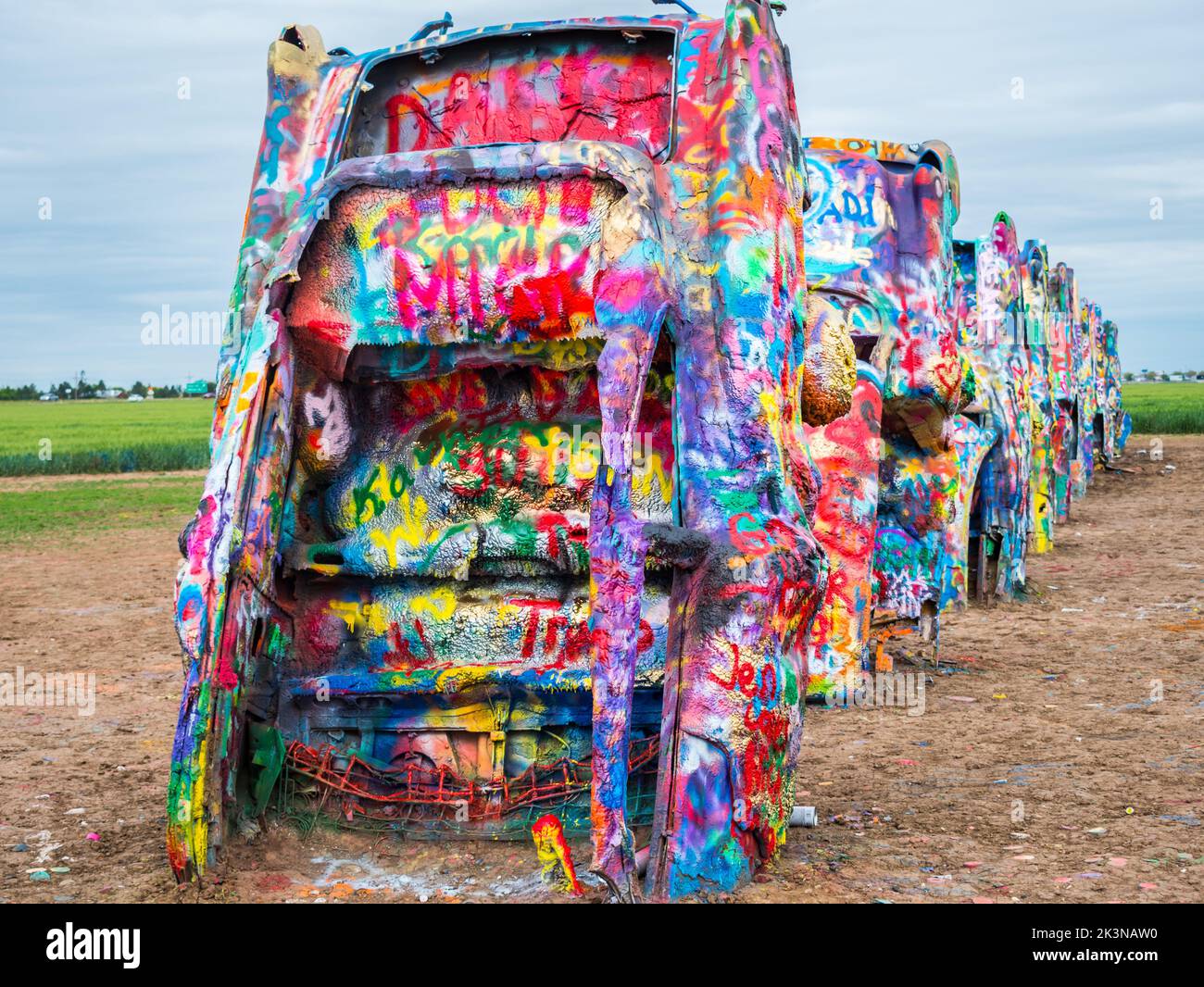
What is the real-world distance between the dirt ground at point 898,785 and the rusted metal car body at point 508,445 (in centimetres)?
30

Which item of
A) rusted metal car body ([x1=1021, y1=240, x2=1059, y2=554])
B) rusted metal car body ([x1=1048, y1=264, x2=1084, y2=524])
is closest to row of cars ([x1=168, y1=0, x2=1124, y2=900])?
rusted metal car body ([x1=1021, y1=240, x2=1059, y2=554])

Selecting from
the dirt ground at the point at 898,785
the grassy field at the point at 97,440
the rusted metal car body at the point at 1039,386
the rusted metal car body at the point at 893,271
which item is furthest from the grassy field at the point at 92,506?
the rusted metal car body at the point at 893,271

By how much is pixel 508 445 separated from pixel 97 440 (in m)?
43.8

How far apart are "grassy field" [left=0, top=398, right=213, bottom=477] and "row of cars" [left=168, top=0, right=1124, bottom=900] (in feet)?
43.9

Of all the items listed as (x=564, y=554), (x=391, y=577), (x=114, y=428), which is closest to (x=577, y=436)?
(x=564, y=554)

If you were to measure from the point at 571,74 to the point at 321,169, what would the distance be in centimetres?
113

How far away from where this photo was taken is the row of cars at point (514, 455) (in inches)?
201

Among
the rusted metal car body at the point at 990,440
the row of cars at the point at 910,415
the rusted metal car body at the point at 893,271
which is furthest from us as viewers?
the rusted metal car body at the point at 990,440

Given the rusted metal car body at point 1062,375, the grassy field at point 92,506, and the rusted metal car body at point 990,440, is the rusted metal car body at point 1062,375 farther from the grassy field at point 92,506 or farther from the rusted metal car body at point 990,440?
the grassy field at point 92,506

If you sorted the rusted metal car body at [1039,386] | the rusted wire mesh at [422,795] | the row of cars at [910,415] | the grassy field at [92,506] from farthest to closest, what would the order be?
the grassy field at [92,506]
the rusted metal car body at [1039,386]
the row of cars at [910,415]
the rusted wire mesh at [422,795]

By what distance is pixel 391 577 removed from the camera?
5.86m

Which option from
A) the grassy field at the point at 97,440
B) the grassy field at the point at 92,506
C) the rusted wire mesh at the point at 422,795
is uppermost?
the grassy field at the point at 97,440

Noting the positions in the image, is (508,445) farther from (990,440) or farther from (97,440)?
(97,440)

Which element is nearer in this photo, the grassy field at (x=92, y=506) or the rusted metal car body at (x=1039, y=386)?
the rusted metal car body at (x=1039, y=386)
